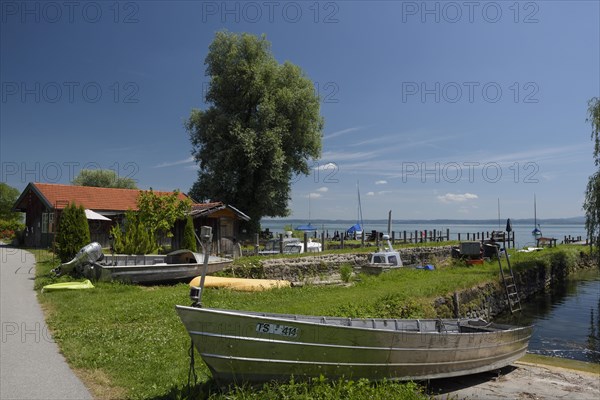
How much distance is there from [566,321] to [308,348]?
1994 centimetres

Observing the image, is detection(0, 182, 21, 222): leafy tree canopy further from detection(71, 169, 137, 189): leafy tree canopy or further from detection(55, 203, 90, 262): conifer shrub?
detection(55, 203, 90, 262): conifer shrub

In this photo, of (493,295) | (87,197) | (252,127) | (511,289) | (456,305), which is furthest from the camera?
(252,127)

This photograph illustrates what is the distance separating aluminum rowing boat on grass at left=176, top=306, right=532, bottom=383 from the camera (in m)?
7.09

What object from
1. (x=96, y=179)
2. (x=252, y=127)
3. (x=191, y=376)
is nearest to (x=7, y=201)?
(x=96, y=179)

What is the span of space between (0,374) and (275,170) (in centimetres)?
3339

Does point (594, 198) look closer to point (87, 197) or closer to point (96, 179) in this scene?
point (87, 197)

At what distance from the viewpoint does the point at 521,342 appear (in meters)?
12.3

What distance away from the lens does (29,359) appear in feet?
28.8

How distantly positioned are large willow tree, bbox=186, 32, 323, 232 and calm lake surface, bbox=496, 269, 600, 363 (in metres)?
23.7

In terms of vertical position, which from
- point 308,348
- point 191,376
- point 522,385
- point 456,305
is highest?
point 308,348

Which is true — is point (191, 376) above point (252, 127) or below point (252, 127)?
below

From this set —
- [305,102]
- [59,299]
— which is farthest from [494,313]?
[305,102]

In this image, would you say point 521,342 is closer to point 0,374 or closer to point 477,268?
point 0,374

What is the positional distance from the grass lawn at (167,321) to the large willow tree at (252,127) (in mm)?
19588
